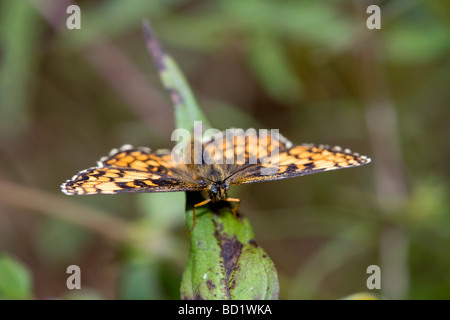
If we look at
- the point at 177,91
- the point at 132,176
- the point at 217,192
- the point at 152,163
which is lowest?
the point at 217,192

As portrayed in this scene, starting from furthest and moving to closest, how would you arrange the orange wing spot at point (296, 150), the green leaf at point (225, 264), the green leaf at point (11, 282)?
the orange wing spot at point (296, 150)
the green leaf at point (11, 282)
the green leaf at point (225, 264)

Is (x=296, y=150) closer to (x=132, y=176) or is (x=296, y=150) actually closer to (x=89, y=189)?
(x=132, y=176)

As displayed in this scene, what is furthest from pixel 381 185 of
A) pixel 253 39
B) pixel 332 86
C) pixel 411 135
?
pixel 253 39

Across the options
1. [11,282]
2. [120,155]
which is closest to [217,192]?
[120,155]

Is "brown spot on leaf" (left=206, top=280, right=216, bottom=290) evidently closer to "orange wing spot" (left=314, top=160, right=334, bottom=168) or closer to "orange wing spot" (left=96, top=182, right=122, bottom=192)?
"orange wing spot" (left=96, top=182, right=122, bottom=192)

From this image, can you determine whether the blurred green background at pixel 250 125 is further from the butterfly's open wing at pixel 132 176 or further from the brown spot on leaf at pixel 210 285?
the brown spot on leaf at pixel 210 285

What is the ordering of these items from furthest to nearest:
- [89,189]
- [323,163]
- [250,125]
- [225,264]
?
[250,125], [323,163], [89,189], [225,264]

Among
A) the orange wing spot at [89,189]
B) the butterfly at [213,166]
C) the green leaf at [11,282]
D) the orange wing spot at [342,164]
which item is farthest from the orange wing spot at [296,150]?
the green leaf at [11,282]
